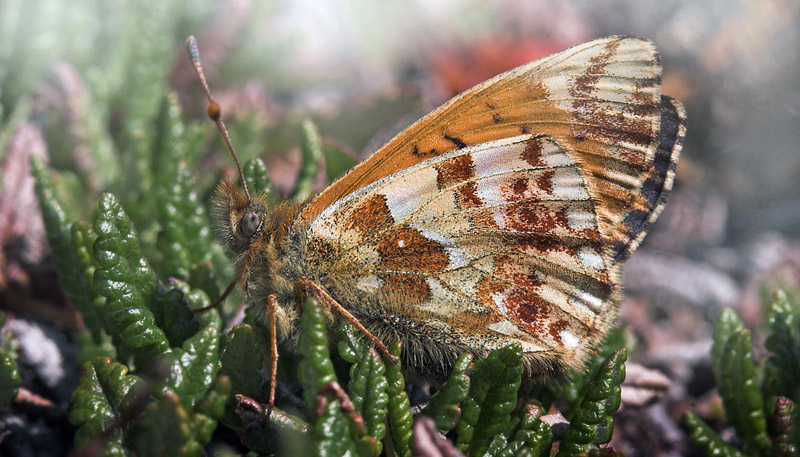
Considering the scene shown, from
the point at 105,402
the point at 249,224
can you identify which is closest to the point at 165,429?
the point at 105,402

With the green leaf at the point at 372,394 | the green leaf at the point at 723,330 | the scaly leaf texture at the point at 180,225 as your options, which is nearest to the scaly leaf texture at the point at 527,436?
the green leaf at the point at 372,394

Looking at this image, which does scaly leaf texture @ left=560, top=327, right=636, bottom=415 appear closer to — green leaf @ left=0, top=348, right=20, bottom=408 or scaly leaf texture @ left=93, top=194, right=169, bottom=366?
scaly leaf texture @ left=93, top=194, right=169, bottom=366

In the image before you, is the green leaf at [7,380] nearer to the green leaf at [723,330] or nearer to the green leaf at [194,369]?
the green leaf at [194,369]

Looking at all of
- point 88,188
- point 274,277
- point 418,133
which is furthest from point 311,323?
point 88,188

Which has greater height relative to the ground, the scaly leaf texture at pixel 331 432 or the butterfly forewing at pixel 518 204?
the butterfly forewing at pixel 518 204

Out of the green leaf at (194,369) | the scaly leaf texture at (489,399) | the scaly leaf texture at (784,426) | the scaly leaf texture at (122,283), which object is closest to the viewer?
the green leaf at (194,369)

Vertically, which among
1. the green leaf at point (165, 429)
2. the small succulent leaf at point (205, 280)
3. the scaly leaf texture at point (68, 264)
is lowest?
the green leaf at point (165, 429)

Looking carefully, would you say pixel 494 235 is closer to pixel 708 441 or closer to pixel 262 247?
pixel 262 247
